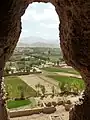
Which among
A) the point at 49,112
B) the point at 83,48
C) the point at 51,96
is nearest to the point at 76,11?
the point at 83,48

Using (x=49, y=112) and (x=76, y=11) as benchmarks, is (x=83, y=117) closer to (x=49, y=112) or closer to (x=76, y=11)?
(x=76, y=11)

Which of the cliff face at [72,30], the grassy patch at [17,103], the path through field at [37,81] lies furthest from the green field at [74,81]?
the cliff face at [72,30]

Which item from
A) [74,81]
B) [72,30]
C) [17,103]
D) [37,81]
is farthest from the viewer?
[37,81]

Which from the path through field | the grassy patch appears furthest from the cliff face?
the path through field

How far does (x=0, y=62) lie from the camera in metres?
12.0

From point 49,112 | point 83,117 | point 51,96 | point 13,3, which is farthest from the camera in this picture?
point 51,96

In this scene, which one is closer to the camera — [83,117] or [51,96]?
[83,117]

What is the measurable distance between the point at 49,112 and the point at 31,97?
8.59 m

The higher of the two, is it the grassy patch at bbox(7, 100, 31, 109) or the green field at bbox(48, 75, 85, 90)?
the grassy patch at bbox(7, 100, 31, 109)

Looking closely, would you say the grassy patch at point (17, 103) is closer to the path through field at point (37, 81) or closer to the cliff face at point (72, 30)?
the path through field at point (37, 81)

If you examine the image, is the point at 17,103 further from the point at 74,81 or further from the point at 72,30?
the point at 72,30

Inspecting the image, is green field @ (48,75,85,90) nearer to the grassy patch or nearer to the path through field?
the path through field

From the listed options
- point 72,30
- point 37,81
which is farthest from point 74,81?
point 72,30

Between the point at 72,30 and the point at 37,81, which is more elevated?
the point at 72,30
